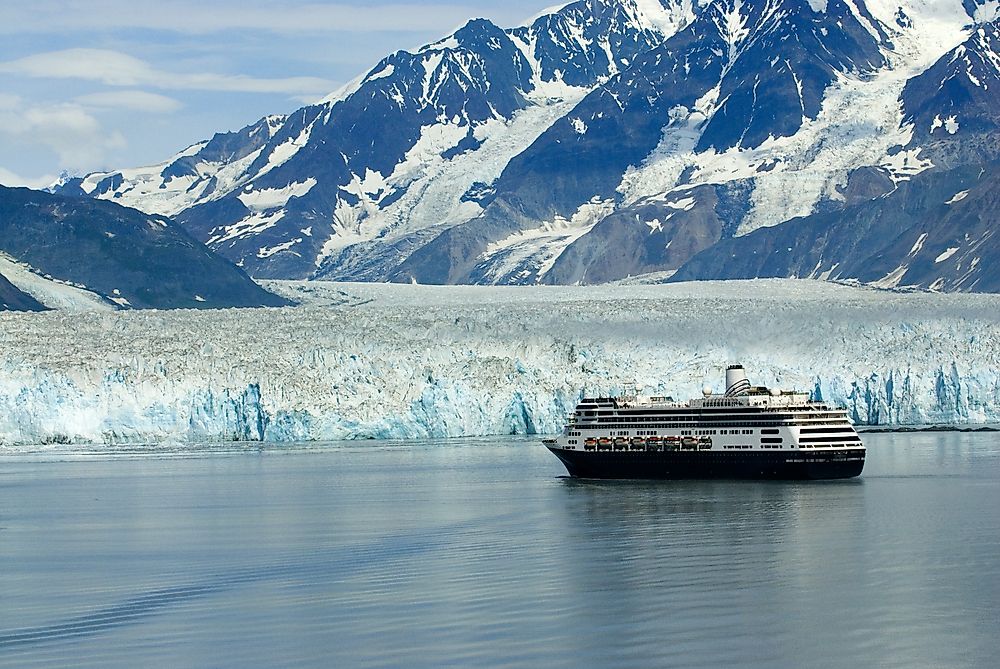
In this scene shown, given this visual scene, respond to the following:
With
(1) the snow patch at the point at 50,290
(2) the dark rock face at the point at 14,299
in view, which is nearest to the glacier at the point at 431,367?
(2) the dark rock face at the point at 14,299

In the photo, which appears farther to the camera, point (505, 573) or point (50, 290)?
point (50, 290)

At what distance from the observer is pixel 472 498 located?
1906 inches

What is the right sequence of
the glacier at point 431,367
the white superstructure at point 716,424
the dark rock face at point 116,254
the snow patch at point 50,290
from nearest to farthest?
the white superstructure at point 716,424
the glacier at point 431,367
the snow patch at point 50,290
the dark rock face at point 116,254

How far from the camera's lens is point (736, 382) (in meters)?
61.4

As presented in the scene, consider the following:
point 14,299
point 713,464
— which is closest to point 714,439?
point 713,464

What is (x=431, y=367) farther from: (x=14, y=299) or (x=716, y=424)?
(x=14, y=299)

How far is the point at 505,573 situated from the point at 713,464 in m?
25.8

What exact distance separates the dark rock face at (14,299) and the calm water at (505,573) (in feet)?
271

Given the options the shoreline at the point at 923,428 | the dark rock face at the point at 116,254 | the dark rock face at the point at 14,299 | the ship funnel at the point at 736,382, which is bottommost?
the shoreline at the point at 923,428

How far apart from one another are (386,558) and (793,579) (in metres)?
8.29

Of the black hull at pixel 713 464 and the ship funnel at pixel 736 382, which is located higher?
the ship funnel at pixel 736 382

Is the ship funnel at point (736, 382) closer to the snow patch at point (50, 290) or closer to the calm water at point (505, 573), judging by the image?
the calm water at point (505, 573)

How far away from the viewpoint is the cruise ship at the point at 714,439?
5556 cm

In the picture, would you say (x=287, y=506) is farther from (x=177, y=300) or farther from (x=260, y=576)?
(x=177, y=300)
